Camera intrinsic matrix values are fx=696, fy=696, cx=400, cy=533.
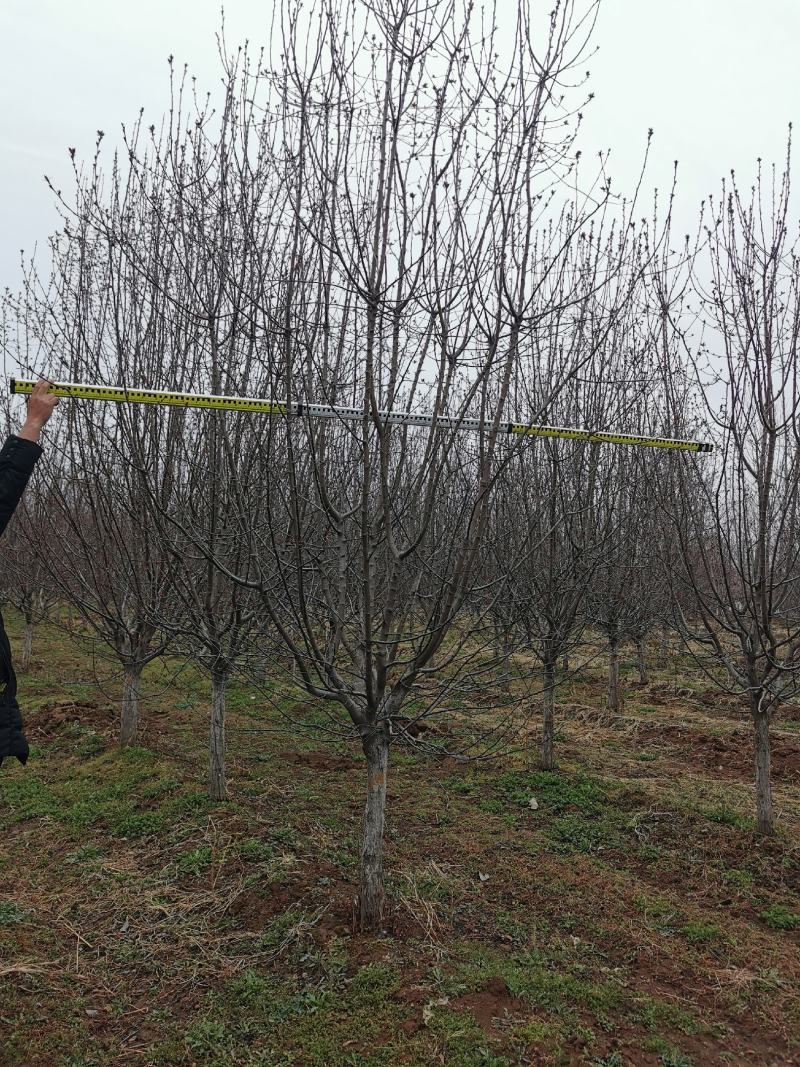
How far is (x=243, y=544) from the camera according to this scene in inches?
180

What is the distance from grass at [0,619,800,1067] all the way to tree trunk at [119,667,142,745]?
32 cm

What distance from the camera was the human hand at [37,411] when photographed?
8.90 ft

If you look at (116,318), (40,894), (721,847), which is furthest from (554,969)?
(116,318)

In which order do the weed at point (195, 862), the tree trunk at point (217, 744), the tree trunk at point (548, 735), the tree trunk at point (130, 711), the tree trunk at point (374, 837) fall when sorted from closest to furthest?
the tree trunk at point (374, 837)
the weed at point (195, 862)
the tree trunk at point (217, 744)
the tree trunk at point (130, 711)
the tree trunk at point (548, 735)

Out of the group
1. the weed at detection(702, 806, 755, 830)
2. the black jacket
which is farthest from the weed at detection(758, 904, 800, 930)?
the black jacket

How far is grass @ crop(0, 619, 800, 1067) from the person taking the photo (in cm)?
317

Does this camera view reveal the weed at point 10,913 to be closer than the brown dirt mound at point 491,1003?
No

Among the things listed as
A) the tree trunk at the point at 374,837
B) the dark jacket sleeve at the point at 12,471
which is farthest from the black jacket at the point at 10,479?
the tree trunk at the point at 374,837

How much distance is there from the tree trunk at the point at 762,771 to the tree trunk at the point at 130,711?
5833 millimetres

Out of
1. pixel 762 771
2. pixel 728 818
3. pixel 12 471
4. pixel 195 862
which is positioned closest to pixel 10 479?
pixel 12 471

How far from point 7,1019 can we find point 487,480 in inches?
134

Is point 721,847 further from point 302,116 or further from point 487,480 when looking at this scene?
point 302,116

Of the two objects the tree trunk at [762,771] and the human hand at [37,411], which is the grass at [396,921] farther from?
the human hand at [37,411]

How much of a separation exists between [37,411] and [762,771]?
5.71 meters
